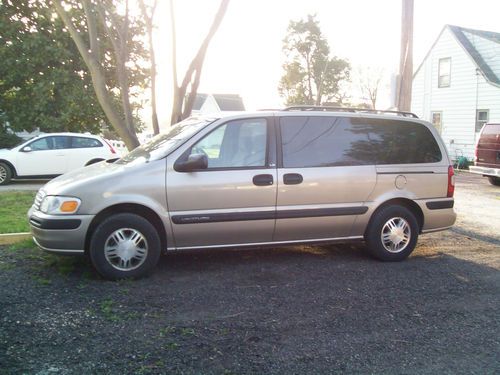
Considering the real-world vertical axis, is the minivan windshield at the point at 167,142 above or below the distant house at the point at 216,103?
below

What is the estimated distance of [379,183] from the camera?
19.2ft

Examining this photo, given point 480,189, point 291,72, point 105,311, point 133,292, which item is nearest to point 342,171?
point 133,292

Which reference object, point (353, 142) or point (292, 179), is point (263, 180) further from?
point (353, 142)

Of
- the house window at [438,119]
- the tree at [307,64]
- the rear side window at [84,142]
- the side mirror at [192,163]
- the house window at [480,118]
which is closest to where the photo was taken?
the side mirror at [192,163]

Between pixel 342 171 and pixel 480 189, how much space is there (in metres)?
10.1

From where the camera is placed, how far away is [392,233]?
19.4ft

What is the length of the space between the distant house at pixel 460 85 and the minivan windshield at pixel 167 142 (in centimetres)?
1986

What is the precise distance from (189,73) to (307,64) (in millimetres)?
39188

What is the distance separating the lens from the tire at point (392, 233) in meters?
5.89

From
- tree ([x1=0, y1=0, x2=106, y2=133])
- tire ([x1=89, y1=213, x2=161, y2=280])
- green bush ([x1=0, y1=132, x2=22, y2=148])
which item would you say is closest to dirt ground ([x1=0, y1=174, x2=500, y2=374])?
tire ([x1=89, y1=213, x2=161, y2=280])

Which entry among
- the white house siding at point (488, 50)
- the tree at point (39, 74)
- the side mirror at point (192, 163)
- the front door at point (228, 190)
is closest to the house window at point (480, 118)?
the white house siding at point (488, 50)

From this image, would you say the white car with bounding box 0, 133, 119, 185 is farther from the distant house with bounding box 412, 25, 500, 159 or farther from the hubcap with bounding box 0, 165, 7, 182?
the distant house with bounding box 412, 25, 500, 159

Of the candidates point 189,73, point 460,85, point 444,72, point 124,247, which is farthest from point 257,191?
point 444,72

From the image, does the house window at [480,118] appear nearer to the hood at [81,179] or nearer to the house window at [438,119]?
the house window at [438,119]
